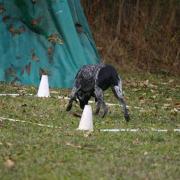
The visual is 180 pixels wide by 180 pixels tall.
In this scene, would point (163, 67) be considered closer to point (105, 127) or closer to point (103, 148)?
point (105, 127)

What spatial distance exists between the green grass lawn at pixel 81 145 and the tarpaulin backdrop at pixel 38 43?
3876mm

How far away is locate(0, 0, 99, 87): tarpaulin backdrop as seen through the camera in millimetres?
20234

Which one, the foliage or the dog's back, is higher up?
the foliage

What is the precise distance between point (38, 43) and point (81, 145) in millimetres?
11260

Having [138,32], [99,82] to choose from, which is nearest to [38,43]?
[99,82]

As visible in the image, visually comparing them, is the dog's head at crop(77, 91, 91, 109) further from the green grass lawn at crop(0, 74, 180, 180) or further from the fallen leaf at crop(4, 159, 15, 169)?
the fallen leaf at crop(4, 159, 15, 169)

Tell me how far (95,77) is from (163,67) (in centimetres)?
1582

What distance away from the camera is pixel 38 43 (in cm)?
2064

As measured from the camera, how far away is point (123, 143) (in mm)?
10164

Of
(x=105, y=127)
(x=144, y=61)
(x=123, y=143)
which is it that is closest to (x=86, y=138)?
(x=123, y=143)

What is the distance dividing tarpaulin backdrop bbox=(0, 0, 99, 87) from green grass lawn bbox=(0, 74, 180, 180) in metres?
3.88

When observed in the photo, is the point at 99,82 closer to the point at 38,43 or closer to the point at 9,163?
the point at 9,163

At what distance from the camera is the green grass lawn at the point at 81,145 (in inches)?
311

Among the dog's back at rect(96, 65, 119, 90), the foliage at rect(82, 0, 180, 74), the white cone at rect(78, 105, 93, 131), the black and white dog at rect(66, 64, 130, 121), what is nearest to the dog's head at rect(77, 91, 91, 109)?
the black and white dog at rect(66, 64, 130, 121)
